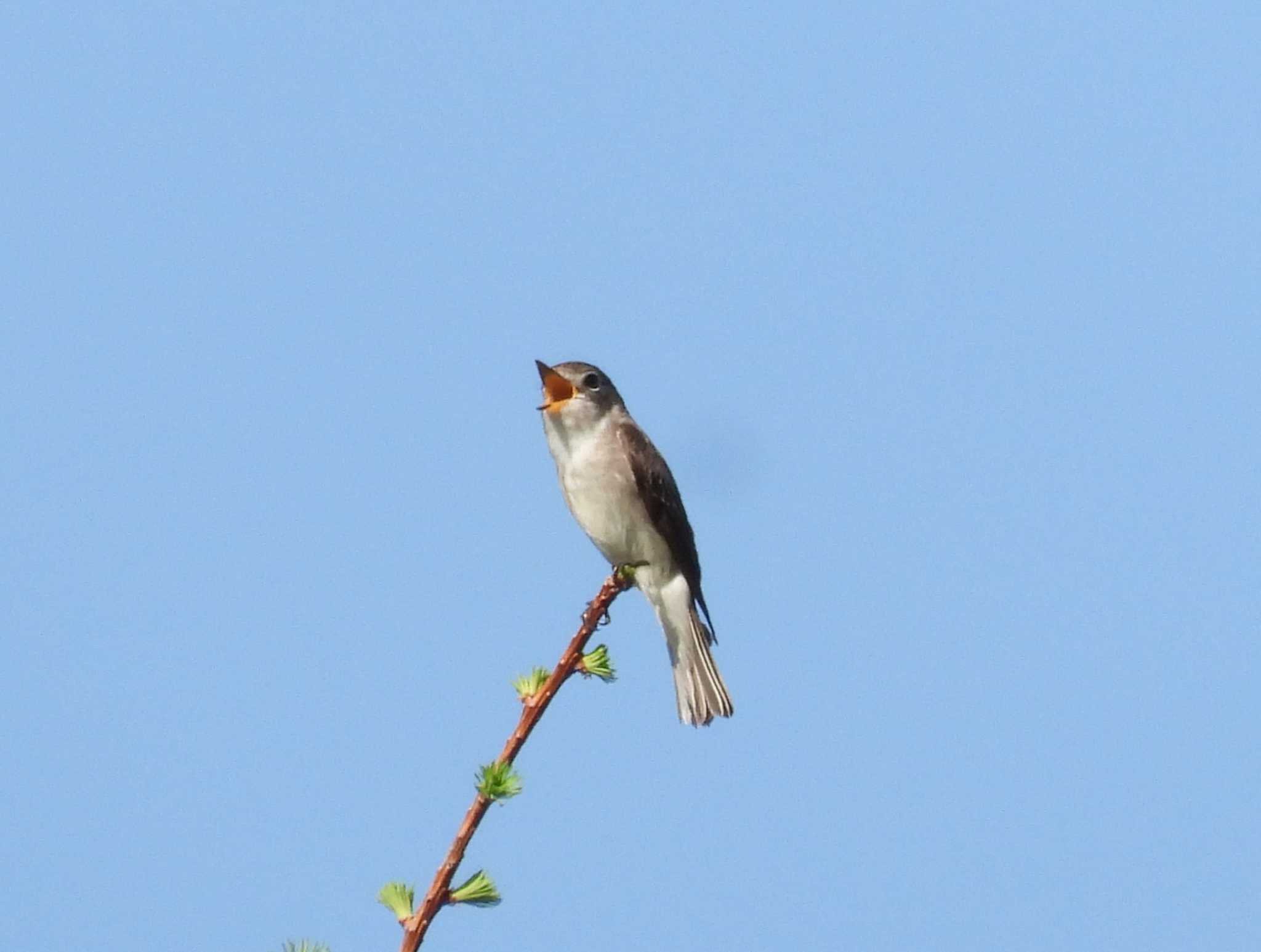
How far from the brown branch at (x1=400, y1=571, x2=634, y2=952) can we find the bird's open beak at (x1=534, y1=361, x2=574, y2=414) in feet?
13.2

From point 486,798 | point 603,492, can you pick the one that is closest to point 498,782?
point 486,798

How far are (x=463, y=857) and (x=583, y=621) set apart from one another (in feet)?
4.18

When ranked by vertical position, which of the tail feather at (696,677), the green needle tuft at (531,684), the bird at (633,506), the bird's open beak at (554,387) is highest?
the bird's open beak at (554,387)

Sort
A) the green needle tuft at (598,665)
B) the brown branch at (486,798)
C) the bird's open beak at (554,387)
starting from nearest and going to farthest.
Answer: the brown branch at (486,798), the green needle tuft at (598,665), the bird's open beak at (554,387)

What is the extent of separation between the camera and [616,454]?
867cm

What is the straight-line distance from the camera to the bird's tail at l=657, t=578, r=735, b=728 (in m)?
8.61

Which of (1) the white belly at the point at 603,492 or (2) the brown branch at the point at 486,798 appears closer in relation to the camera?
(2) the brown branch at the point at 486,798

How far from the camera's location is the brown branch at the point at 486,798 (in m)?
3.02

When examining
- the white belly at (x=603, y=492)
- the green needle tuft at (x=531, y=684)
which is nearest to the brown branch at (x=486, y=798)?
the green needle tuft at (x=531, y=684)

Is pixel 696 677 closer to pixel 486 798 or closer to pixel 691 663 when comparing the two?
pixel 691 663

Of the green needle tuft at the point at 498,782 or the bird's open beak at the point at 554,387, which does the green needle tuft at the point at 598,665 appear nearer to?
the green needle tuft at the point at 498,782

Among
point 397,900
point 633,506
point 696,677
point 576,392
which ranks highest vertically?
point 576,392

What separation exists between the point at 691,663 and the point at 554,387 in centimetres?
173

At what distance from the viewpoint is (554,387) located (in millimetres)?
8672
